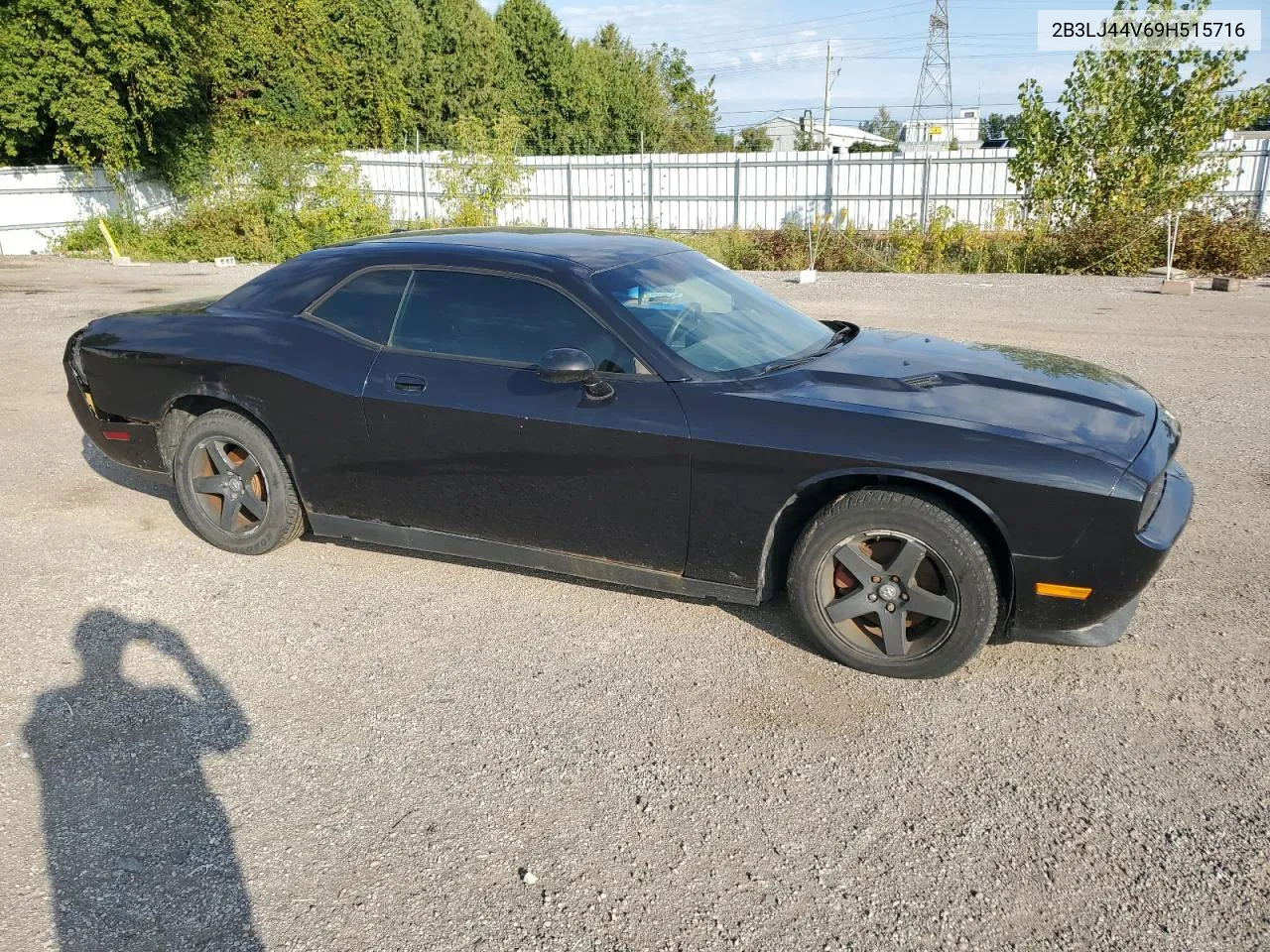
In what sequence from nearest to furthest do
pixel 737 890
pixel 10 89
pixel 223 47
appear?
pixel 737 890 → pixel 10 89 → pixel 223 47

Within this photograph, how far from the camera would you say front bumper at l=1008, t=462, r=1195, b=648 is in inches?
126

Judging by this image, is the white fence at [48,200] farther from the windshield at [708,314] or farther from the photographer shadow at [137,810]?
the windshield at [708,314]

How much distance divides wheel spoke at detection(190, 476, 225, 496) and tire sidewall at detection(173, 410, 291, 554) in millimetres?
50

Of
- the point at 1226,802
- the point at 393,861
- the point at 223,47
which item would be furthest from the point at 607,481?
the point at 223,47

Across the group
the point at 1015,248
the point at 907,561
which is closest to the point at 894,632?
the point at 907,561

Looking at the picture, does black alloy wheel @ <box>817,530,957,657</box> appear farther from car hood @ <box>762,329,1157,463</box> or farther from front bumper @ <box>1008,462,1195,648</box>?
car hood @ <box>762,329,1157,463</box>

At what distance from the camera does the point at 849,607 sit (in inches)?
140

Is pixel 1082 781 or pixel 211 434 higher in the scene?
pixel 211 434

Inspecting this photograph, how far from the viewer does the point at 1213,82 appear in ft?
57.4

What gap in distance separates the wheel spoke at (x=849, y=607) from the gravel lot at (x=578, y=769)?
0.79ft

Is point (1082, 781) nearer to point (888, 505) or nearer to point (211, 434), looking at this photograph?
point (888, 505)

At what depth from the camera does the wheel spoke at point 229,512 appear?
474cm

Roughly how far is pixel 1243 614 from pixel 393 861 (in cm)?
352

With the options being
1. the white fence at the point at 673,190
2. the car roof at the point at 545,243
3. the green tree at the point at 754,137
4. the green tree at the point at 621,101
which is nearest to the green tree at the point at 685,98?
the green tree at the point at 621,101
